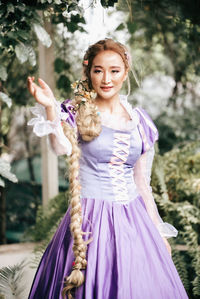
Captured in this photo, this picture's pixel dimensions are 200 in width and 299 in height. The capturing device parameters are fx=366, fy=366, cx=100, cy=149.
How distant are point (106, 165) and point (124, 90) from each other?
2.24 metres

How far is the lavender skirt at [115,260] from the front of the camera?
1562mm

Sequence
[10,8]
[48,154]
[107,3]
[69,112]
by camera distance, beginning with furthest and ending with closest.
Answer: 1. [48,154]
2. [107,3]
3. [69,112]
4. [10,8]

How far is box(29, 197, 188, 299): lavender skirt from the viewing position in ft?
5.13

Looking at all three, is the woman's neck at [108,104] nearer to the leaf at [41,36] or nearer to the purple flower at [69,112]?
the purple flower at [69,112]

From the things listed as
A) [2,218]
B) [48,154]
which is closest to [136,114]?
[48,154]

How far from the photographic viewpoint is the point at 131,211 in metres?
1.81

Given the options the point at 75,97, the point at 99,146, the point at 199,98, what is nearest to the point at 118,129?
the point at 99,146

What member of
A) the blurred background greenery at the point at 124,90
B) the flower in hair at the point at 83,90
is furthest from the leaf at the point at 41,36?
the flower in hair at the point at 83,90

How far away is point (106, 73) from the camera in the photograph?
1762mm

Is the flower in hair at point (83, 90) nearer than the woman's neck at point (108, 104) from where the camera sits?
Yes

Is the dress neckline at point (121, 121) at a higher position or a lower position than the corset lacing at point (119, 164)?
higher

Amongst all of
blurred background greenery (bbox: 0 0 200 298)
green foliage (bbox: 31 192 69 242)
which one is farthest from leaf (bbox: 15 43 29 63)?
green foliage (bbox: 31 192 69 242)

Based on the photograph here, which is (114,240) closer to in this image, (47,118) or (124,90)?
(47,118)

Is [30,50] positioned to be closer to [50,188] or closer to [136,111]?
[136,111]
